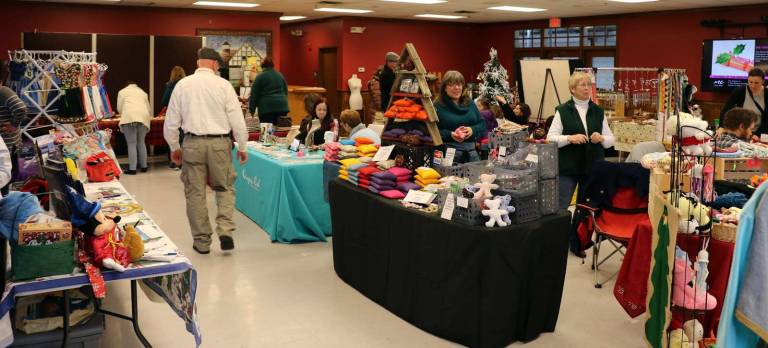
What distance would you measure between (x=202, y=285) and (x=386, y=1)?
28.0ft

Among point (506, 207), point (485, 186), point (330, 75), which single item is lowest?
point (506, 207)

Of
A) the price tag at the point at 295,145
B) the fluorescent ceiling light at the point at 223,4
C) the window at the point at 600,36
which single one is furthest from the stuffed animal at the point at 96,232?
the window at the point at 600,36

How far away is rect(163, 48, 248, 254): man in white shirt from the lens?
5.39 m

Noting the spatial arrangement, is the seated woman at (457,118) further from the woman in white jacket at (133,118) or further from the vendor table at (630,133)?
the woman in white jacket at (133,118)

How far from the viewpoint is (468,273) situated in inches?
144

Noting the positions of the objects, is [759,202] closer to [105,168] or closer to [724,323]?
[724,323]

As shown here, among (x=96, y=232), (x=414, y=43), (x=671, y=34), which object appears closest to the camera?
(x=96, y=232)

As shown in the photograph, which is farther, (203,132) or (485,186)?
(203,132)

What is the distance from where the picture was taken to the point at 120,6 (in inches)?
522

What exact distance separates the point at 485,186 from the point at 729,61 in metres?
10.2

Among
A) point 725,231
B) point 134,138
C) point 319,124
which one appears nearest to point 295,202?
point 319,124

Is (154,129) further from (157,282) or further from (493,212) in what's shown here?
(493,212)

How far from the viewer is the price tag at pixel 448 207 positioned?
3.74 metres

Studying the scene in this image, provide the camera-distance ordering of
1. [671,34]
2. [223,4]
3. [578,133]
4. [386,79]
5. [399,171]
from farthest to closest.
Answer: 1. [671,34]
2. [223,4]
3. [386,79]
4. [578,133]
5. [399,171]
